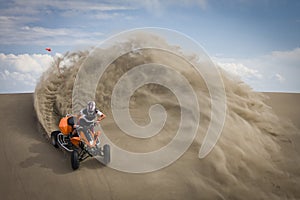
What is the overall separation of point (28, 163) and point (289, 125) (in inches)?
390

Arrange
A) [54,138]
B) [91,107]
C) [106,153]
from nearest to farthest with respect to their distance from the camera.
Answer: [91,107] < [106,153] < [54,138]

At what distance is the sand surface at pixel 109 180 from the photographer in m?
6.65

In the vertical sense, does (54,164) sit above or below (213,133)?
below

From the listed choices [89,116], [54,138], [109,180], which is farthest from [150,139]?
[54,138]

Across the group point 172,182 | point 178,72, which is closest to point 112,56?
point 178,72

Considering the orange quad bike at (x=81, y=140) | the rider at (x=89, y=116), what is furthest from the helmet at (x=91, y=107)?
the orange quad bike at (x=81, y=140)

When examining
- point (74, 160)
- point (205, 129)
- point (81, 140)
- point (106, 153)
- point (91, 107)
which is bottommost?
point (74, 160)

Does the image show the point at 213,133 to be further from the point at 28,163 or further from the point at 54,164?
the point at 28,163

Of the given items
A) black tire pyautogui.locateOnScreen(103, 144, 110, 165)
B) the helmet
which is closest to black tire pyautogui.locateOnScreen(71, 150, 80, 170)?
black tire pyautogui.locateOnScreen(103, 144, 110, 165)

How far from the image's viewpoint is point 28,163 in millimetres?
7574

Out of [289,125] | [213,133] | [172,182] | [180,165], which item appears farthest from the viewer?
[289,125]

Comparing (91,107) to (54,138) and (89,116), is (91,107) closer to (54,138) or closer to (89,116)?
(89,116)

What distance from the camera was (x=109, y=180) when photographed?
6.96m

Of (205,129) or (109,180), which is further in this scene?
(205,129)
